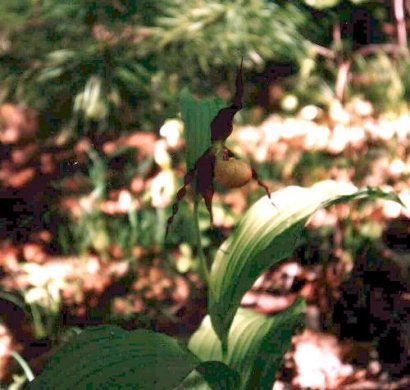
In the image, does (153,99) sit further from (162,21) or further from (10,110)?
(10,110)

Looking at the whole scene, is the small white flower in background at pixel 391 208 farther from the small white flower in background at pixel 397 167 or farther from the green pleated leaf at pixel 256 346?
the green pleated leaf at pixel 256 346

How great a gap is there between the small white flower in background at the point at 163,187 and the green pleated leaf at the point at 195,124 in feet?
2.14

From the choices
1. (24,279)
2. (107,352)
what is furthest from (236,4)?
(107,352)

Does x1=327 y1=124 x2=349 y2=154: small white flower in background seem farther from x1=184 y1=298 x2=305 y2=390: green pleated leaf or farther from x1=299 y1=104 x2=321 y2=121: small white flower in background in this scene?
x1=184 y1=298 x2=305 y2=390: green pleated leaf

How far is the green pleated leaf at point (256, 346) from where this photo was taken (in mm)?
1132

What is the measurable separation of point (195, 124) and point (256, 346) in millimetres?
475

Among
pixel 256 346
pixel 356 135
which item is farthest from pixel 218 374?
pixel 356 135

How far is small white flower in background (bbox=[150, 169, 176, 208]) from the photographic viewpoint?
1.86m

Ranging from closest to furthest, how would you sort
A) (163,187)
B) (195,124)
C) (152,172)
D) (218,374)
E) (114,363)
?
(114,363), (218,374), (195,124), (163,187), (152,172)

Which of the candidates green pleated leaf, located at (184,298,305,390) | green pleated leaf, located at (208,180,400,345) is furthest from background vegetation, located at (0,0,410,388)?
green pleated leaf, located at (208,180,400,345)

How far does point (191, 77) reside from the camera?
7.38 ft

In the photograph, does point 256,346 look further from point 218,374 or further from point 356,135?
point 356,135

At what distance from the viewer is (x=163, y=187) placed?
1.90 metres

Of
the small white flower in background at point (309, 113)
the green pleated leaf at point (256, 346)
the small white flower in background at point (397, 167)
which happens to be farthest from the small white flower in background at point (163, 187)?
the small white flower in background at point (397, 167)
